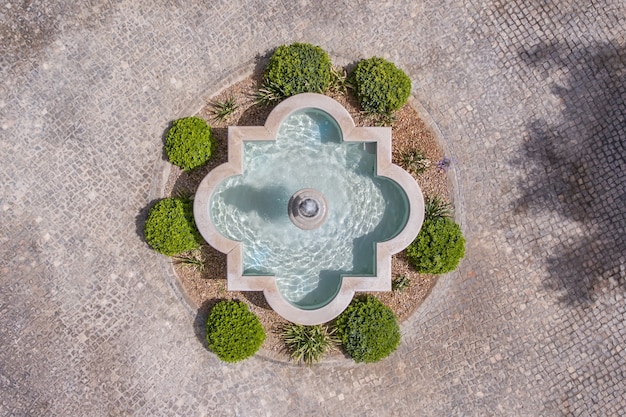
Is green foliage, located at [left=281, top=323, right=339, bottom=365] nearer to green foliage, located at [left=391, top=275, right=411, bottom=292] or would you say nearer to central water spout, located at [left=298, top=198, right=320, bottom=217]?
green foliage, located at [left=391, top=275, right=411, bottom=292]

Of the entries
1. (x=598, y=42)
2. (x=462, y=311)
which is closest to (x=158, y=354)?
(x=462, y=311)

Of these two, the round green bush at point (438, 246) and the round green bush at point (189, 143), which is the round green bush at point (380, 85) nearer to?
the round green bush at point (438, 246)

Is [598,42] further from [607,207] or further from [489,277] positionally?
[489,277]

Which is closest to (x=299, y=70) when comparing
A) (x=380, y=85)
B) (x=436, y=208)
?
(x=380, y=85)

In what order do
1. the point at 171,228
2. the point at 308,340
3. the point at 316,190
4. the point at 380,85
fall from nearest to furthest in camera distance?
the point at 316,190
the point at 171,228
the point at 380,85
the point at 308,340

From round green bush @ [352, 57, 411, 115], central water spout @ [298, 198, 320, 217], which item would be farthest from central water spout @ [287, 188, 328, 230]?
round green bush @ [352, 57, 411, 115]

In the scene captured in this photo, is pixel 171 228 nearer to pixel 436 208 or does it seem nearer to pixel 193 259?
pixel 193 259
